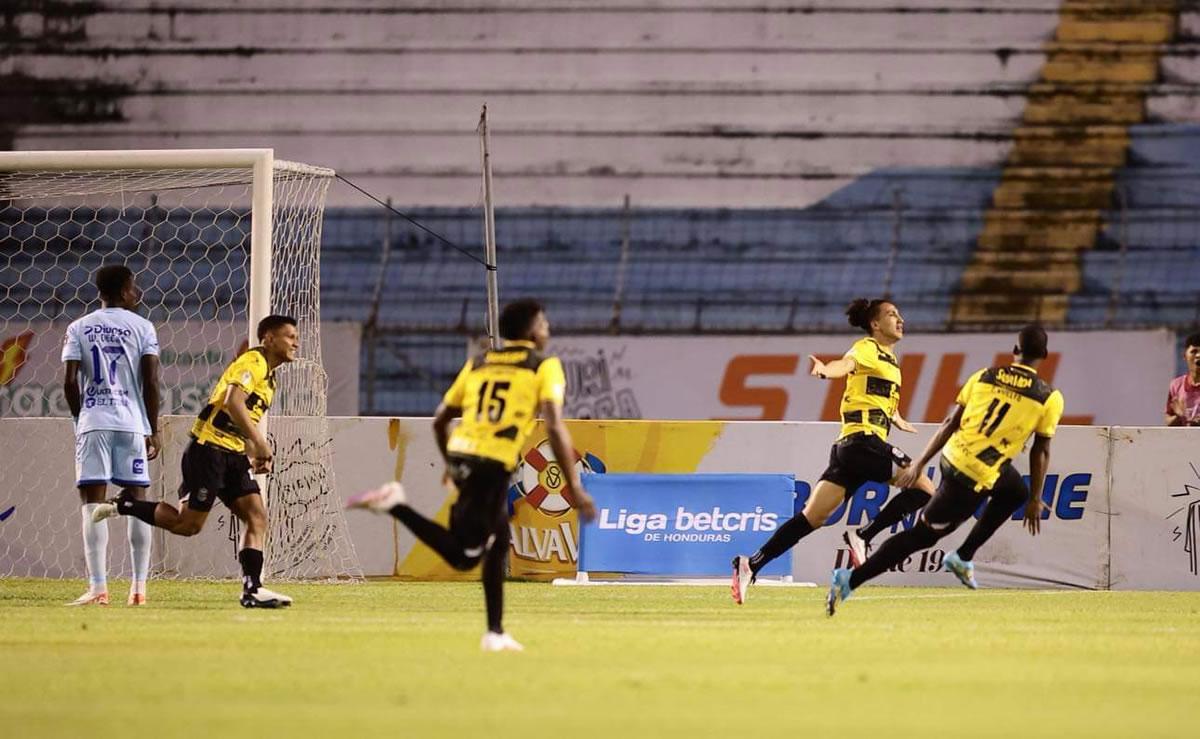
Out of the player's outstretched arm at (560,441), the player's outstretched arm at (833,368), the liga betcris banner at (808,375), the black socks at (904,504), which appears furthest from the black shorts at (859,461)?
the liga betcris banner at (808,375)

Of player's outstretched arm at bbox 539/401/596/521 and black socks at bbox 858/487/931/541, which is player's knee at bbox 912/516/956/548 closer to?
black socks at bbox 858/487/931/541

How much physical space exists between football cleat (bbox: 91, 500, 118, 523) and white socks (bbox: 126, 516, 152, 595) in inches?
9.8

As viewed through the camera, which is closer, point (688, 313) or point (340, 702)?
point (340, 702)

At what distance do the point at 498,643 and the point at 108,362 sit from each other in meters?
4.13

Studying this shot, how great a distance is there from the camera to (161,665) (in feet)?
22.1

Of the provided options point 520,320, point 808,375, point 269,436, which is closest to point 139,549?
point 269,436

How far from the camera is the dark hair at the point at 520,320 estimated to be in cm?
762

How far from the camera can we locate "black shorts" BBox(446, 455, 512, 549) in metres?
7.44

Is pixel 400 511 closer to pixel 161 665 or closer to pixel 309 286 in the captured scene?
pixel 161 665

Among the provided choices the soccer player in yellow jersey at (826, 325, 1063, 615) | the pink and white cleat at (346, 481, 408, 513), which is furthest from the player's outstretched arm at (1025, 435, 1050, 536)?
the pink and white cleat at (346, 481, 408, 513)

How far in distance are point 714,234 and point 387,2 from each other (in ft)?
16.0

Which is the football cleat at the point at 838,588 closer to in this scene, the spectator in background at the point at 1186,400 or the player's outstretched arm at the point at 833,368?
the player's outstretched arm at the point at 833,368

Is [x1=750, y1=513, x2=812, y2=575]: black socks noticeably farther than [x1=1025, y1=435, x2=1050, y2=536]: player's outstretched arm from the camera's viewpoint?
Yes

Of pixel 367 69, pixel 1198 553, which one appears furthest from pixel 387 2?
pixel 1198 553
